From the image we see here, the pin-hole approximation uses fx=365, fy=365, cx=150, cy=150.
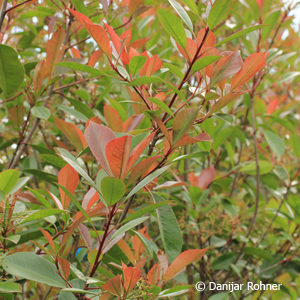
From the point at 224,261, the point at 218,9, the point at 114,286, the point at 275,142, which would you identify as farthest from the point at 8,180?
the point at 275,142

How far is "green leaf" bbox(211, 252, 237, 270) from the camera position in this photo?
145 centimetres

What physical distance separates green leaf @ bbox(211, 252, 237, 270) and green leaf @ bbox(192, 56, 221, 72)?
0.96 meters

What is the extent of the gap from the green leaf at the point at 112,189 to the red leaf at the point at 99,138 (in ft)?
0.18

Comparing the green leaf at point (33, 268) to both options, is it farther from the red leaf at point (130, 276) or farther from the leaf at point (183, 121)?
the leaf at point (183, 121)

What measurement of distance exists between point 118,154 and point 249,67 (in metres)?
0.35

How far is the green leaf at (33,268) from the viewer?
623 mm

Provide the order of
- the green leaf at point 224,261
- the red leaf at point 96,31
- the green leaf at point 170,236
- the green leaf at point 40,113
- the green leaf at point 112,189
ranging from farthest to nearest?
the green leaf at point 224,261, the green leaf at point 40,113, the green leaf at point 170,236, the red leaf at point 96,31, the green leaf at point 112,189

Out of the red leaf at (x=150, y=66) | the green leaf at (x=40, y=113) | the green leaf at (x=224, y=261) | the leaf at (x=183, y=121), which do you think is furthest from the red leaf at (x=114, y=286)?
the green leaf at (x=224, y=261)

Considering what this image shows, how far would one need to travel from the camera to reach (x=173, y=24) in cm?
75

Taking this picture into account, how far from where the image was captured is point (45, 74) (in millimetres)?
1012

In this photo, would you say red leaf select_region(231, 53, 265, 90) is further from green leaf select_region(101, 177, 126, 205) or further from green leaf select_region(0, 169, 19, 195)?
green leaf select_region(0, 169, 19, 195)

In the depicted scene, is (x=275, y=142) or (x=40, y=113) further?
(x=275, y=142)

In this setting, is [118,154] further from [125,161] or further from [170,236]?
[170,236]

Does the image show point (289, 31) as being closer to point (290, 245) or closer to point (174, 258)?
point (290, 245)
